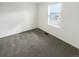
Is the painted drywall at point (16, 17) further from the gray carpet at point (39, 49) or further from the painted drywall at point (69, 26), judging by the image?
the painted drywall at point (69, 26)

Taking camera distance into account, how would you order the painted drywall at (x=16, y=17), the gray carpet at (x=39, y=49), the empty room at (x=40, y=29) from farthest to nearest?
the painted drywall at (x=16, y=17)
the empty room at (x=40, y=29)
the gray carpet at (x=39, y=49)

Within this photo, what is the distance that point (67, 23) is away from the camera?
138 inches

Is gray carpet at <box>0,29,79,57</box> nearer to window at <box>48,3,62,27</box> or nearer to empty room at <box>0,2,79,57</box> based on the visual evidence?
empty room at <box>0,2,79,57</box>

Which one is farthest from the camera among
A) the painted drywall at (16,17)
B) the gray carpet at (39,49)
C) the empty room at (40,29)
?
the painted drywall at (16,17)

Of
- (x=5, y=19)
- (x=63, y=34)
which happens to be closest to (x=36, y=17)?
(x=5, y=19)

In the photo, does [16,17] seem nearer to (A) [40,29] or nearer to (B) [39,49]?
(A) [40,29]

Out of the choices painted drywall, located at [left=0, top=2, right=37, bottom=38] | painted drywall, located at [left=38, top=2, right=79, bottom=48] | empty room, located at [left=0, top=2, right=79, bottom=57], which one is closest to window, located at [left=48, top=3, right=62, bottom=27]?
empty room, located at [left=0, top=2, right=79, bottom=57]

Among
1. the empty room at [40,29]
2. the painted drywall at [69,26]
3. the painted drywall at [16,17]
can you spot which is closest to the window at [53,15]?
the empty room at [40,29]

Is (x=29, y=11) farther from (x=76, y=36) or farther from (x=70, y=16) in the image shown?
(x=76, y=36)

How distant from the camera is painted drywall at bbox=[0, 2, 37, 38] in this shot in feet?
14.1

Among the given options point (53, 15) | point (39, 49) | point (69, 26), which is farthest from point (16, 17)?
point (69, 26)

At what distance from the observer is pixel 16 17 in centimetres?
468

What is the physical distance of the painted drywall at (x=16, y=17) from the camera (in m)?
4.29

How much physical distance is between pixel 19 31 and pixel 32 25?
0.85 m
